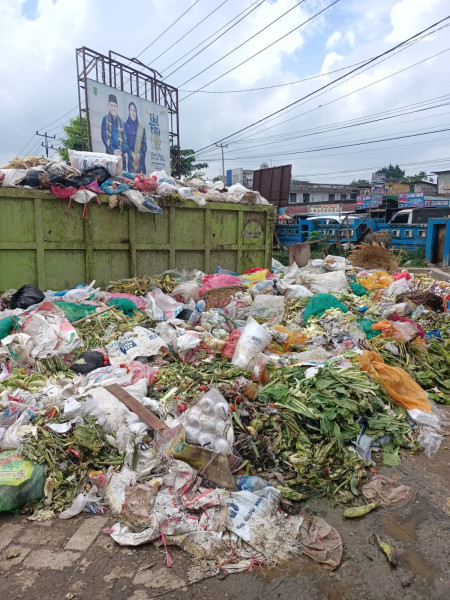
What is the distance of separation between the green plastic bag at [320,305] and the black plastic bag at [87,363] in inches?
107

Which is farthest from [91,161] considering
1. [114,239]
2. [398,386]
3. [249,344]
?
[398,386]

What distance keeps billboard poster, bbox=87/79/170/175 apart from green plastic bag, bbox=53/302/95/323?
23.4ft

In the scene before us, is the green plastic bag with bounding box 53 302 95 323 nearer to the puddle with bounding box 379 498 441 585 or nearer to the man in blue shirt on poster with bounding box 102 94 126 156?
the puddle with bounding box 379 498 441 585

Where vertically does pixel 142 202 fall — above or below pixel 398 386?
above

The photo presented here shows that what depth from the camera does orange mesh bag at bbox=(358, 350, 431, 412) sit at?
344 cm

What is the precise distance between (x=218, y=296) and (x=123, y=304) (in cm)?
131

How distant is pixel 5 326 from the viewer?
4094 millimetres

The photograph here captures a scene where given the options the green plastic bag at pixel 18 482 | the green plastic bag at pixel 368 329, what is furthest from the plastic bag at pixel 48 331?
the green plastic bag at pixel 368 329

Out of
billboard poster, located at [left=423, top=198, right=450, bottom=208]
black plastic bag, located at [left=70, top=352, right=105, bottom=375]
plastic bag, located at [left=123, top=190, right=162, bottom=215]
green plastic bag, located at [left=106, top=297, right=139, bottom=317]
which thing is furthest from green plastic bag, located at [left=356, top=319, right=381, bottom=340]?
billboard poster, located at [left=423, top=198, right=450, bottom=208]

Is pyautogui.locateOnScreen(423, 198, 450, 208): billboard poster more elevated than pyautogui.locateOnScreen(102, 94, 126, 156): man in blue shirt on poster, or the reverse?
pyautogui.locateOnScreen(102, 94, 126, 156): man in blue shirt on poster

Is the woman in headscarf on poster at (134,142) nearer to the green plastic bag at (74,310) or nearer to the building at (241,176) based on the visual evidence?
the green plastic bag at (74,310)

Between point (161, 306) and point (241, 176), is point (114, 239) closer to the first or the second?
point (161, 306)

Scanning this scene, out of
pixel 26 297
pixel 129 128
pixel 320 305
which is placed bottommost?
pixel 320 305

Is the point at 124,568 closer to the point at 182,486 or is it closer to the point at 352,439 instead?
the point at 182,486
